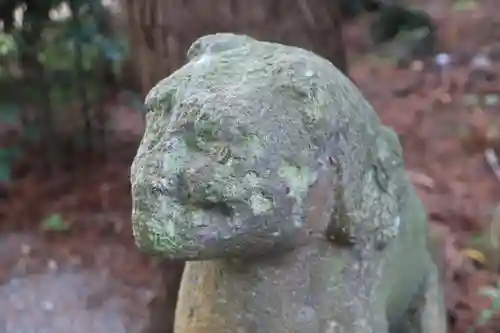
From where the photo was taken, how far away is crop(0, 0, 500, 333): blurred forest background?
1774 mm

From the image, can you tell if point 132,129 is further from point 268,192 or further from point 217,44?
point 268,192

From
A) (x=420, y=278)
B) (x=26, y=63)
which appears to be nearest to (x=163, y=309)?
(x=420, y=278)

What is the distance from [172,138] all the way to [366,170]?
0.24 meters

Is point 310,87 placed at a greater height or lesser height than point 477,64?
greater

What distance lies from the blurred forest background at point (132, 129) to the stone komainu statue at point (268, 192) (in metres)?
0.41

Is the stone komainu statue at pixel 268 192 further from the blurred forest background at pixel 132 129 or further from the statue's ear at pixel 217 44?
the blurred forest background at pixel 132 129

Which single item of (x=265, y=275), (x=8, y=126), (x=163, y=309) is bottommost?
(x=8, y=126)

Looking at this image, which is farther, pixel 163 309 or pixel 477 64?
pixel 477 64

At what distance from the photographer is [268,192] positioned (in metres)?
0.91

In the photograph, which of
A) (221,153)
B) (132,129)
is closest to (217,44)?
(221,153)

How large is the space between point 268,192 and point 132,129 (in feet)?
9.21

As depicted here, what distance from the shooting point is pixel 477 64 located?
3.77m

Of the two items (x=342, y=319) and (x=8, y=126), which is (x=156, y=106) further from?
(x=8, y=126)

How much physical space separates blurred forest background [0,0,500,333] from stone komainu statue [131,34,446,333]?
0.41 m
